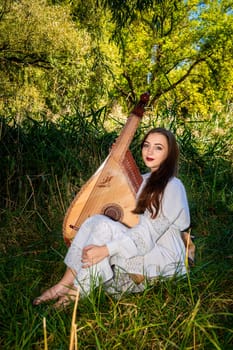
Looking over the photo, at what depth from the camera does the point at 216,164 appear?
4945mm

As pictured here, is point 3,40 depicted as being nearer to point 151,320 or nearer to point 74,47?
point 74,47

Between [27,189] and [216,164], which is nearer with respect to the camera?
[27,189]

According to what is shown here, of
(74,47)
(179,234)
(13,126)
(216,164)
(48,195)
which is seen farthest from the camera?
(74,47)

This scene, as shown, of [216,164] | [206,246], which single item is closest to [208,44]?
[216,164]

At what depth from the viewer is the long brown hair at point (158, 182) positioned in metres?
2.38

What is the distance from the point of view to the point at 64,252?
3186mm

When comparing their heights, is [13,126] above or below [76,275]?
above

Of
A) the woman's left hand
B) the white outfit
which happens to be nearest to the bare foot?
the white outfit

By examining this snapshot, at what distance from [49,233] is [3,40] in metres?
11.7

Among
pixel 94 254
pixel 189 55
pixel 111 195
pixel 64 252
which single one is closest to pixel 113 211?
Result: pixel 111 195

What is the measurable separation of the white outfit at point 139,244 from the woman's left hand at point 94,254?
23 mm

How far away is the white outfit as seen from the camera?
90.1 inches

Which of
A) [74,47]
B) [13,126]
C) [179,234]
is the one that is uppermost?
[74,47]

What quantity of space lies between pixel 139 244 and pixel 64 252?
3.26ft
